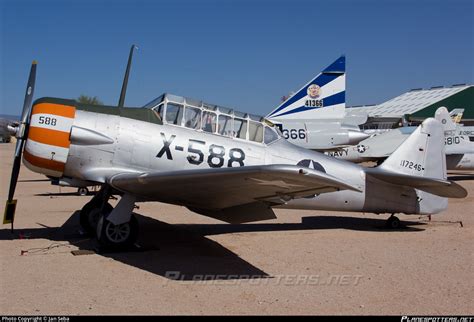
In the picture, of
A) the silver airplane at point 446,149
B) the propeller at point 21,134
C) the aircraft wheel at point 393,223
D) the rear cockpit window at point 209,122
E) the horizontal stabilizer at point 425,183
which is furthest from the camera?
the silver airplane at point 446,149

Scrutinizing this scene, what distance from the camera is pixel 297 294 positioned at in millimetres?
4980

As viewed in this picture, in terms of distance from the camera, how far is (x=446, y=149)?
63.7 feet

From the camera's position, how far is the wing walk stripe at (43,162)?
6633 mm

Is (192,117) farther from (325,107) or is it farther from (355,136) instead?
(325,107)

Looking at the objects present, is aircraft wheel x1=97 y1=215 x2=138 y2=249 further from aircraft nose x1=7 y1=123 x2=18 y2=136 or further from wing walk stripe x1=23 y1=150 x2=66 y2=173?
aircraft nose x1=7 y1=123 x2=18 y2=136

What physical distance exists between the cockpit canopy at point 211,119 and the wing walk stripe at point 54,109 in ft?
3.95

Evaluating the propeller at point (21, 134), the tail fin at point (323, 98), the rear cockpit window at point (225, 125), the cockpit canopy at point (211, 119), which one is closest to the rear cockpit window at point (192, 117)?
the cockpit canopy at point (211, 119)

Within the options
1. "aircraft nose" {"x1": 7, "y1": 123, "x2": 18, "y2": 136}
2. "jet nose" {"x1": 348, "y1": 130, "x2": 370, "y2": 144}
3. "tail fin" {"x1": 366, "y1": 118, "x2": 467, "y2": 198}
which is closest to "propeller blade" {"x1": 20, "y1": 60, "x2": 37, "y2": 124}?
"aircraft nose" {"x1": 7, "y1": 123, "x2": 18, "y2": 136}

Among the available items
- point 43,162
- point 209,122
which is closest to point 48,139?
point 43,162

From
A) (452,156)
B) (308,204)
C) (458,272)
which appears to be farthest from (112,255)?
(452,156)

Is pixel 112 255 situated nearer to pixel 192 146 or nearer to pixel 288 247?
pixel 192 146

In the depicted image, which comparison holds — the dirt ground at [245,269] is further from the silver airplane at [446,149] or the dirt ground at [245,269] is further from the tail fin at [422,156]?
the silver airplane at [446,149]

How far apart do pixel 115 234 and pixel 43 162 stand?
4.94 ft

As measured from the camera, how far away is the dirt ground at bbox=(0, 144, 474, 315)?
15.1 ft
